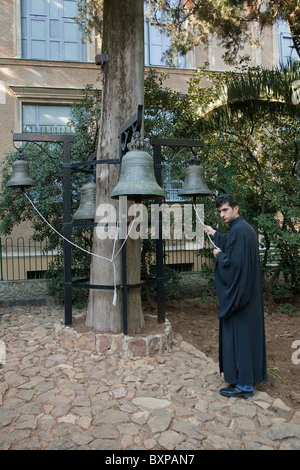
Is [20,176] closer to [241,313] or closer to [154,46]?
[241,313]

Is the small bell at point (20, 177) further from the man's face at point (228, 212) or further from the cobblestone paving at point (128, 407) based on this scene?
the man's face at point (228, 212)

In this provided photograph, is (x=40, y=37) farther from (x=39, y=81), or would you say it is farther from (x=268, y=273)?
(x=268, y=273)

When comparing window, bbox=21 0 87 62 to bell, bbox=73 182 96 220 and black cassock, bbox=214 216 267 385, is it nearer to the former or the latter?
bell, bbox=73 182 96 220

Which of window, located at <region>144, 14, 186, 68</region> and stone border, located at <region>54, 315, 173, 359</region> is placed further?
window, located at <region>144, 14, 186, 68</region>

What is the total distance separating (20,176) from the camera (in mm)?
5059

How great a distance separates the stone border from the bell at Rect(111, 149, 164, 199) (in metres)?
1.76

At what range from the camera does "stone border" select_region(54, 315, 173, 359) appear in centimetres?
457

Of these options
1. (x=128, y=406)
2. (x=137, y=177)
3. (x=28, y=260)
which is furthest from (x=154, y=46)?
(x=128, y=406)

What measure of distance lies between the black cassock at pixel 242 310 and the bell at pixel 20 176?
276 cm

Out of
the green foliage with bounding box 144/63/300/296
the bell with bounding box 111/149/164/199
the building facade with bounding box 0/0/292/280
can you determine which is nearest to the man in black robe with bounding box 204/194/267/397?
the bell with bounding box 111/149/164/199

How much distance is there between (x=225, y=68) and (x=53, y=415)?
45.1ft

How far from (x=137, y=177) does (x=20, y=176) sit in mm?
1943

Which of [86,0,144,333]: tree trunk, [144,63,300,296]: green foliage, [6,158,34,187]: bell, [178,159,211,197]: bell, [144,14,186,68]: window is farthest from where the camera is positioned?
[144,14,186,68]: window

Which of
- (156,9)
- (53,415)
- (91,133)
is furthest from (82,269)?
(156,9)
